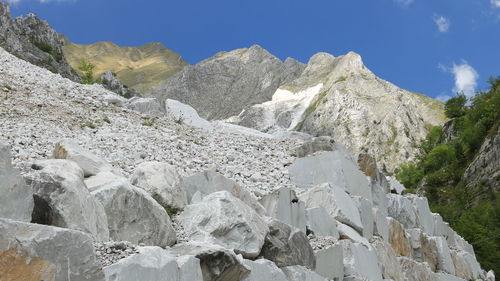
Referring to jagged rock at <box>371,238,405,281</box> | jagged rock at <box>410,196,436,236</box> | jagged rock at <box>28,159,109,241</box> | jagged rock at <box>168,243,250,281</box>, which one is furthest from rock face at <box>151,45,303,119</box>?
jagged rock at <box>28,159,109,241</box>

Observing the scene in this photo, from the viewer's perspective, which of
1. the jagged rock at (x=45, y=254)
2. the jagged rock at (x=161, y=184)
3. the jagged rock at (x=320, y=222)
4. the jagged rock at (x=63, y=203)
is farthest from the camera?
the jagged rock at (x=320, y=222)

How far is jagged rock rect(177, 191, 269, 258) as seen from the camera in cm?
830

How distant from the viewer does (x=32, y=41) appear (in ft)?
153

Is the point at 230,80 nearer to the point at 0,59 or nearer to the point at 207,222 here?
the point at 0,59

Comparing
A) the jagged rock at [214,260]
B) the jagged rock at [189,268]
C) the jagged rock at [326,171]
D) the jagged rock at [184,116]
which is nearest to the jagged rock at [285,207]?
the jagged rock at [326,171]

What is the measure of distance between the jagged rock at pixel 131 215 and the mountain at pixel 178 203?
0.02 meters

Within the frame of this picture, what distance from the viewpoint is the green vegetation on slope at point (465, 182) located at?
39.9 meters

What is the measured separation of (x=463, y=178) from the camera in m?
60.5

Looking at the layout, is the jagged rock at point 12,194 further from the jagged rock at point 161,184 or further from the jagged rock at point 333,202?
the jagged rock at point 333,202

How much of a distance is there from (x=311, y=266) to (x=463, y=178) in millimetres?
55939

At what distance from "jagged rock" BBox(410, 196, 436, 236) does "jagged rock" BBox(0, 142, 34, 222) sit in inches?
704

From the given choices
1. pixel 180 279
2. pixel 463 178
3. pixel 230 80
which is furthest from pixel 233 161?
pixel 230 80

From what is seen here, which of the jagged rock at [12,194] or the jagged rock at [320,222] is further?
the jagged rock at [320,222]

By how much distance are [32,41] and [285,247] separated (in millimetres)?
44366
